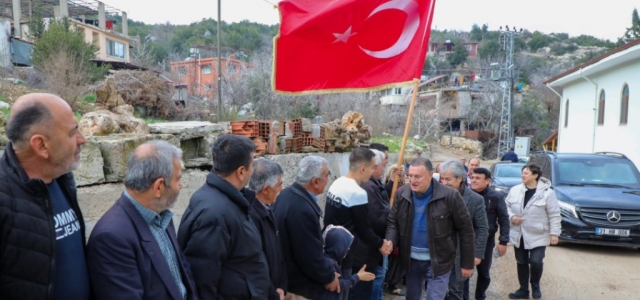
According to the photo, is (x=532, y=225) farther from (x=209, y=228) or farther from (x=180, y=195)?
(x=209, y=228)

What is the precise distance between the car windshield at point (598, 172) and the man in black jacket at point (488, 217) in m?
4.57

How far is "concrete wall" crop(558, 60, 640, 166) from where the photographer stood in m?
17.1

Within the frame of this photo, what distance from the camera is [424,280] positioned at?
4.86 m

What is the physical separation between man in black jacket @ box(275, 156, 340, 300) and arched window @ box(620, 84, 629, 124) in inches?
714

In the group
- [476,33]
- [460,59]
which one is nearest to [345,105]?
[460,59]

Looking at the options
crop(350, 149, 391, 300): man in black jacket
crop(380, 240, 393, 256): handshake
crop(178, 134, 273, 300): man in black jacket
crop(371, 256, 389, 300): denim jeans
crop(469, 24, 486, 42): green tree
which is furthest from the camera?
crop(469, 24, 486, 42): green tree

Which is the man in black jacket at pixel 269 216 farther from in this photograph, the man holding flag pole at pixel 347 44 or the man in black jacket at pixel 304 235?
the man holding flag pole at pixel 347 44

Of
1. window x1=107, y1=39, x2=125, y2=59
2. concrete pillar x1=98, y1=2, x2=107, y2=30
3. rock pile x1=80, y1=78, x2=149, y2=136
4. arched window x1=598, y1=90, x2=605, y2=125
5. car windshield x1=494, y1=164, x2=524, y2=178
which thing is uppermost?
concrete pillar x1=98, y1=2, x2=107, y2=30

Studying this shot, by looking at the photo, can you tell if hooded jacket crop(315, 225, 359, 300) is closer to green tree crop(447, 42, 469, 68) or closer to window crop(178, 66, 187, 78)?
window crop(178, 66, 187, 78)

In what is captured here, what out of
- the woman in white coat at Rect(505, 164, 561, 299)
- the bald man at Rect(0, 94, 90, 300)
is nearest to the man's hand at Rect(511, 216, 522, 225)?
the woman in white coat at Rect(505, 164, 561, 299)

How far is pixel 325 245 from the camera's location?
3.92 metres

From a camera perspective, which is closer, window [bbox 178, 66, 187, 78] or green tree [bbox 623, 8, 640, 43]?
window [bbox 178, 66, 187, 78]

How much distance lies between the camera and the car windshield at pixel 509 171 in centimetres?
1397

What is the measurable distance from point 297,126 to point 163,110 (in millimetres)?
3229
